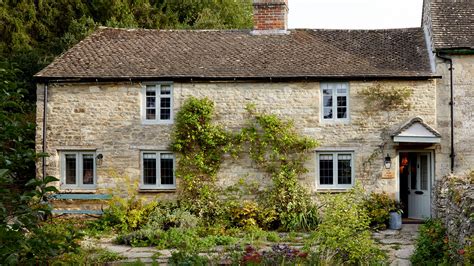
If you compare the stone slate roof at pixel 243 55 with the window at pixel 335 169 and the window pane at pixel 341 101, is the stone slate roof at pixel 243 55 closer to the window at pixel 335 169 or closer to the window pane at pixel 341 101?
the window pane at pixel 341 101

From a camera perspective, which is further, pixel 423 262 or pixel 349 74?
pixel 349 74

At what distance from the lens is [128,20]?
103ft

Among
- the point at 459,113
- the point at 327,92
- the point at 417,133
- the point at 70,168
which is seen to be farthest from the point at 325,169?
the point at 70,168

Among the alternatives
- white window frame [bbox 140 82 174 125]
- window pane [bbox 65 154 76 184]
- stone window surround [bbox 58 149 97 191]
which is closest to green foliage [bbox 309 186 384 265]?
white window frame [bbox 140 82 174 125]

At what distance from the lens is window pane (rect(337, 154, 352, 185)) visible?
61.5ft

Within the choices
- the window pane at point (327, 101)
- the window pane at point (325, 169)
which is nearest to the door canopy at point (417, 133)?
the window pane at point (325, 169)

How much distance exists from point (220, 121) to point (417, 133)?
6.18m

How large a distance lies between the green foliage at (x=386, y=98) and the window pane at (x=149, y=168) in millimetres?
7161

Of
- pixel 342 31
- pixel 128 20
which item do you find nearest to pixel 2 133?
pixel 342 31

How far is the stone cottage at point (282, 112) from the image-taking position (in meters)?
18.5

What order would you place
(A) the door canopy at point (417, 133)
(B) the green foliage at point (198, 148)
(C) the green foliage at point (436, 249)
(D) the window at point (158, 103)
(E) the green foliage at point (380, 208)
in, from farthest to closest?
(D) the window at point (158, 103) → (B) the green foliage at point (198, 148) → (A) the door canopy at point (417, 133) → (E) the green foliage at point (380, 208) → (C) the green foliage at point (436, 249)

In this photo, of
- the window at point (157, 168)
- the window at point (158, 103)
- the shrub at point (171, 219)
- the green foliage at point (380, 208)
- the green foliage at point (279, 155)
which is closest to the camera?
the shrub at point (171, 219)

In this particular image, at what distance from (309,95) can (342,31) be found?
420 centimetres

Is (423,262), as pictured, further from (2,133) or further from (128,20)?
(128,20)
